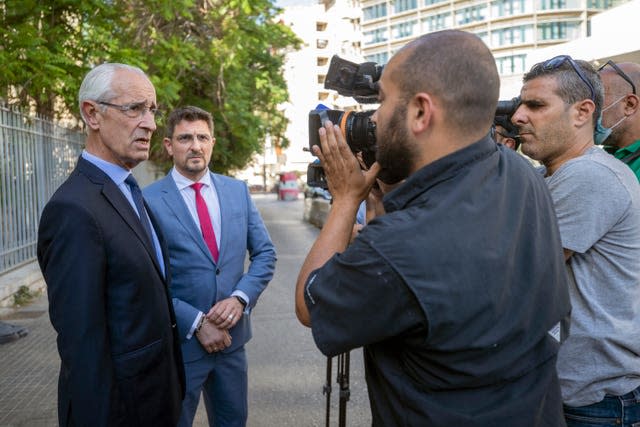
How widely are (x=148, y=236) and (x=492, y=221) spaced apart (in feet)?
4.60

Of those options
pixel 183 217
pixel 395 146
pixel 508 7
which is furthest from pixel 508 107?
pixel 508 7

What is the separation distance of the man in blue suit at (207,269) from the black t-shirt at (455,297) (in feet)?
5.18

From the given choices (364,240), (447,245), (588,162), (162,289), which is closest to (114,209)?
(162,289)

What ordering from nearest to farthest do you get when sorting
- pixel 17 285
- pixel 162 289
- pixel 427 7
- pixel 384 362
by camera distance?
pixel 384 362 < pixel 162 289 < pixel 17 285 < pixel 427 7

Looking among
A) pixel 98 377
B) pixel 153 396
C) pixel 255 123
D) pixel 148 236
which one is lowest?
pixel 153 396

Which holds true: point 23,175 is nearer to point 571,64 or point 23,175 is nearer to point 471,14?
point 571,64

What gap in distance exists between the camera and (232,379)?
10.0 ft

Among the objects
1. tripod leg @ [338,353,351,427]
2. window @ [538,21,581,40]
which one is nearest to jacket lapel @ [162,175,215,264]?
tripod leg @ [338,353,351,427]

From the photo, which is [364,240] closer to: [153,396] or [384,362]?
[384,362]

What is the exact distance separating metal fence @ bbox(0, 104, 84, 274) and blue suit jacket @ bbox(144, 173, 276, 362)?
6476 mm

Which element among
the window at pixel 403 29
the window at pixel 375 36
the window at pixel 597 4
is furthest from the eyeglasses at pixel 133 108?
the window at pixel 375 36

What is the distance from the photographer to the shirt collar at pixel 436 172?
1.44 m

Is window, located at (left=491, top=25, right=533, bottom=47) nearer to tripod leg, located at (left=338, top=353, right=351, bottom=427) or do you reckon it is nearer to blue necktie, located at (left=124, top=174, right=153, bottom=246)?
tripod leg, located at (left=338, top=353, right=351, bottom=427)

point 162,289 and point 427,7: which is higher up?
point 427,7
